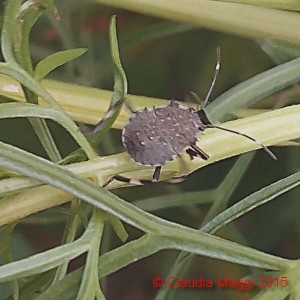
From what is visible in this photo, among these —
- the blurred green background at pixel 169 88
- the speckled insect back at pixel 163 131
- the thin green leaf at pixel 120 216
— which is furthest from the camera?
the blurred green background at pixel 169 88

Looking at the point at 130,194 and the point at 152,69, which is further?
the point at 152,69

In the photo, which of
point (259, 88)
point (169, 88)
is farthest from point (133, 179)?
point (169, 88)

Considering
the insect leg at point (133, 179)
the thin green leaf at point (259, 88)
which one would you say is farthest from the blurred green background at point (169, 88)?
the insect leg at point (133, 179)

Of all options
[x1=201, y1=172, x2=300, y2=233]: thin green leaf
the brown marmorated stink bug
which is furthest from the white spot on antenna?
[x1=201, y1=172, x2=300, y2=233]: thin green leaf

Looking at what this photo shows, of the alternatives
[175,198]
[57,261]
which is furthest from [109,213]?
[175,198]

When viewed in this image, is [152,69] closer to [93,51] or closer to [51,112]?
[93,51]

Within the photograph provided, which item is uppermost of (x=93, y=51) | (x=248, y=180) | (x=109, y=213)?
(x=109, y=213)

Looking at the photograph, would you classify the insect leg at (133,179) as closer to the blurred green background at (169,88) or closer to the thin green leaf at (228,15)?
the thin green leaf at (228,15)

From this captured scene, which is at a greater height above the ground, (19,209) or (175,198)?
(19,209)
